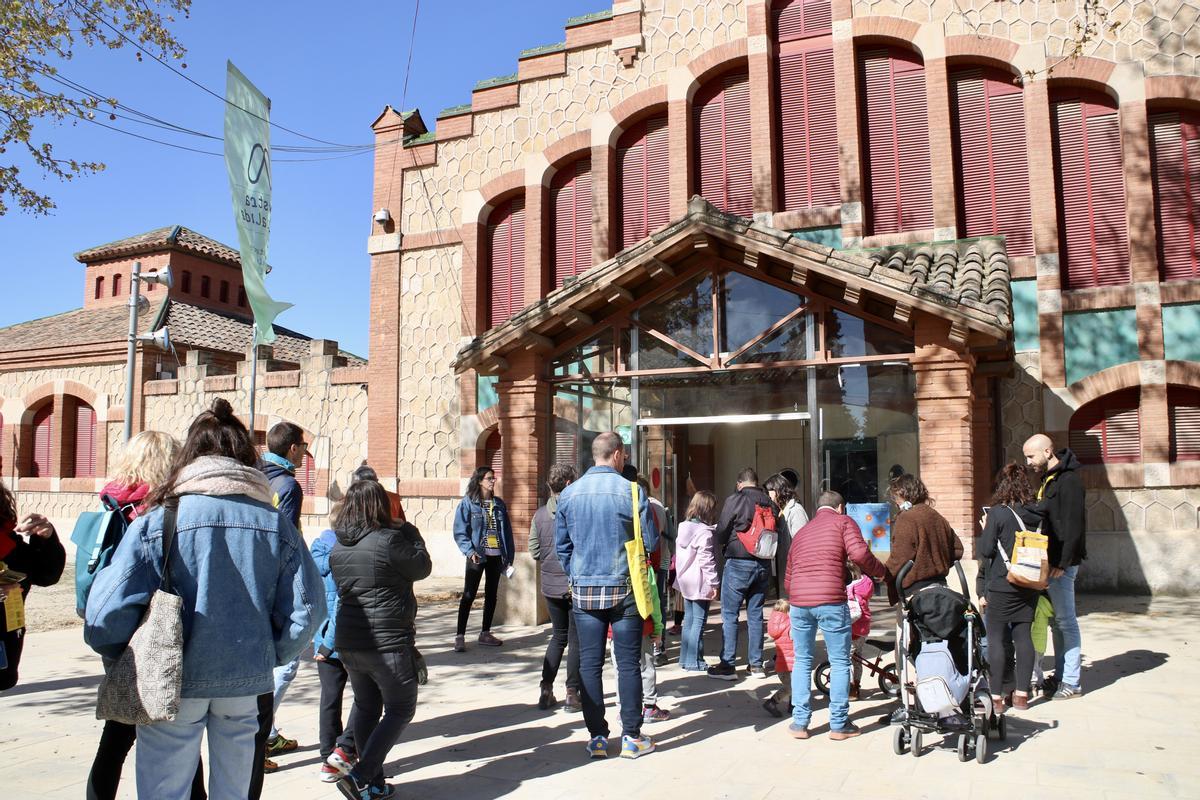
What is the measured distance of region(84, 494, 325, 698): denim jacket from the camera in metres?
3.28

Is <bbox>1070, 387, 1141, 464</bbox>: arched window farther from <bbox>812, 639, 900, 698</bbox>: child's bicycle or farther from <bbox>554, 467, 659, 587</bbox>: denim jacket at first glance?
<bbox>554, 467, 659, 587</bbox>: denim jacket

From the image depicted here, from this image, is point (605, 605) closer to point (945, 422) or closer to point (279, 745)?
point (279, 745)

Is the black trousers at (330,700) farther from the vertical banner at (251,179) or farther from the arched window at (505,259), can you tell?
the arched window at (505,259)

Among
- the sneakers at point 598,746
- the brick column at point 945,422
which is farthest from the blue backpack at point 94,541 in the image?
the brick column at point 945,422

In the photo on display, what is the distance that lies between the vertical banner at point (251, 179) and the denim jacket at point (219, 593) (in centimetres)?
940

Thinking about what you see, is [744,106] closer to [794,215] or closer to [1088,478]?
[794,215]

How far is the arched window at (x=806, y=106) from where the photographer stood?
14.3 meters

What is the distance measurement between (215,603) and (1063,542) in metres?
6.08

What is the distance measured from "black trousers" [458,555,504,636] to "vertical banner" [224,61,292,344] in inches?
205

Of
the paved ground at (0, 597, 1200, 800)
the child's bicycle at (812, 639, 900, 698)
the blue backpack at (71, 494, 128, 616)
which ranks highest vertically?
the blue backpack at (71, 494, 128, 616)

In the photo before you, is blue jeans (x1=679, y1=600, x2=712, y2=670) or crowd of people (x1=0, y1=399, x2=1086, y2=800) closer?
crowd of people (x1=0, y1=399, x2=1086, y2=800)

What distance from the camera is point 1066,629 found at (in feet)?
23.1

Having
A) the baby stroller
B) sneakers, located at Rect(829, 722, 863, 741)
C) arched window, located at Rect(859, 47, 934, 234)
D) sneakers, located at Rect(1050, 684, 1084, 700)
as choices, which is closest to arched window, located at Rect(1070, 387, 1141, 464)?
arched window, located at Rect(859, 47, 934, 234)

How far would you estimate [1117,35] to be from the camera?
13.0m
